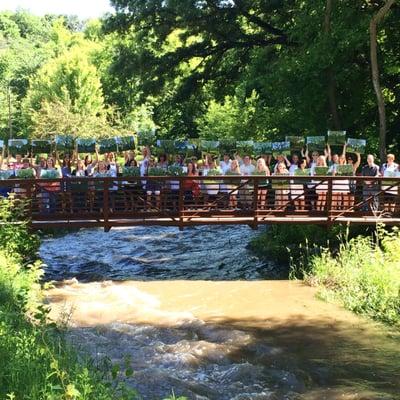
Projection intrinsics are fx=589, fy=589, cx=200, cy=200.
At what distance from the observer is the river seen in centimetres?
Result: 777

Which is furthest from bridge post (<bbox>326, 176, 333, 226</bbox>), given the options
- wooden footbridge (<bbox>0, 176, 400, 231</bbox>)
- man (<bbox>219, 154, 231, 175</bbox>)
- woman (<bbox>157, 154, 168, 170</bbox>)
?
woman (<bbox>157, 154, 168, 170</bbox>)

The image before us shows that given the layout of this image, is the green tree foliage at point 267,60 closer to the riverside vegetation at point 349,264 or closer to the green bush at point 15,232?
the riverside vegetation at point 349,264

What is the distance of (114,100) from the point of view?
4716 cm

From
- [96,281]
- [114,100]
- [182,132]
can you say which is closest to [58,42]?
[114,100]

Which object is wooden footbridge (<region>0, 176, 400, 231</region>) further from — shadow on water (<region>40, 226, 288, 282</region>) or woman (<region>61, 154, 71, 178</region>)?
shadow on water (<region>40, 226, 288, 282</region>)

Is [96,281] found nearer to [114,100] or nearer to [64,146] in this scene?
[64,146]

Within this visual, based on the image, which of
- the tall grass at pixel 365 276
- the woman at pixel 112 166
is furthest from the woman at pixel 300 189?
the woman at pixel 112 166

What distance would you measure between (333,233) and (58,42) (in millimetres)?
58273

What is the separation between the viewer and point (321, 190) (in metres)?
14.0

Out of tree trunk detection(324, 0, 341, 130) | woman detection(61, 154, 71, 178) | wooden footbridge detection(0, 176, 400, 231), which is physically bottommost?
wooden footbridge detection(0, 176, 400, 231)

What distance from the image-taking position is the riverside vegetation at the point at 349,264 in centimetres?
1105

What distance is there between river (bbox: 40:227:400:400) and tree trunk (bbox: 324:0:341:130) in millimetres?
5451

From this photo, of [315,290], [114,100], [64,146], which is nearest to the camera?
[315,290]

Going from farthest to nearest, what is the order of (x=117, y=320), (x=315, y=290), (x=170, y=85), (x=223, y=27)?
(x=170, y=85)
(x=223, y=27)
(x=315, y=290)
(x=117, y=320)
